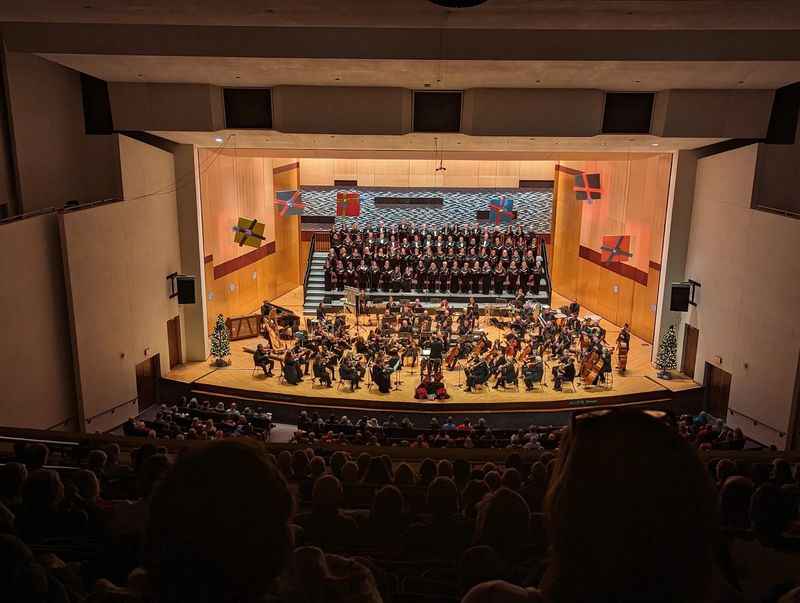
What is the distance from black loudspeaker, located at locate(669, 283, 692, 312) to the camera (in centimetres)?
1394

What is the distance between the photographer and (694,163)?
45.6 ft

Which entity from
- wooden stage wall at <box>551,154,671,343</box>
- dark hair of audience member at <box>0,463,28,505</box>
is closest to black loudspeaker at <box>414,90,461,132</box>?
wooden stage wall at <box>551,154,671,343</box>

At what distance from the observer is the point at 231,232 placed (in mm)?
16484

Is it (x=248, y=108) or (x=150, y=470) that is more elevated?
(x=248, y=108)

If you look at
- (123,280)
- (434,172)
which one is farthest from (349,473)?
(434,172)

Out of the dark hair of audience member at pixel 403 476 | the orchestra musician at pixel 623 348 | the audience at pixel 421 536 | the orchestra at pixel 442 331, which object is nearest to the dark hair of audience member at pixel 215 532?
the audience at pixel 421 536

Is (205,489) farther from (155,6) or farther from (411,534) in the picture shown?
(155,6)

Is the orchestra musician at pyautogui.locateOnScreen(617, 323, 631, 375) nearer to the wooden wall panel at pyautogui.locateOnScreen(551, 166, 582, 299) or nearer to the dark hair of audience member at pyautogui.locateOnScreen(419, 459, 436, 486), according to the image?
the wooden wall panel at pyautogui.locateOnScreen(551, 166, 582, 299)

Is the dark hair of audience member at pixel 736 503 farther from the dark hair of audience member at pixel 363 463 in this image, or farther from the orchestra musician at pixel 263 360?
the orchestra musician at pixel 263 360

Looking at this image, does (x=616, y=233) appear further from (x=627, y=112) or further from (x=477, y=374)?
(x=477, y=374)

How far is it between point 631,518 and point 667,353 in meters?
14.2

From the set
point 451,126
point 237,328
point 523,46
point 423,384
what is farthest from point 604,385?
point 237,328

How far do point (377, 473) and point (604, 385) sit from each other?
967 centimetres

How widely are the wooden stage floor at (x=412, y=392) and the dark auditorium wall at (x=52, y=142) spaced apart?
4370 millimetres
